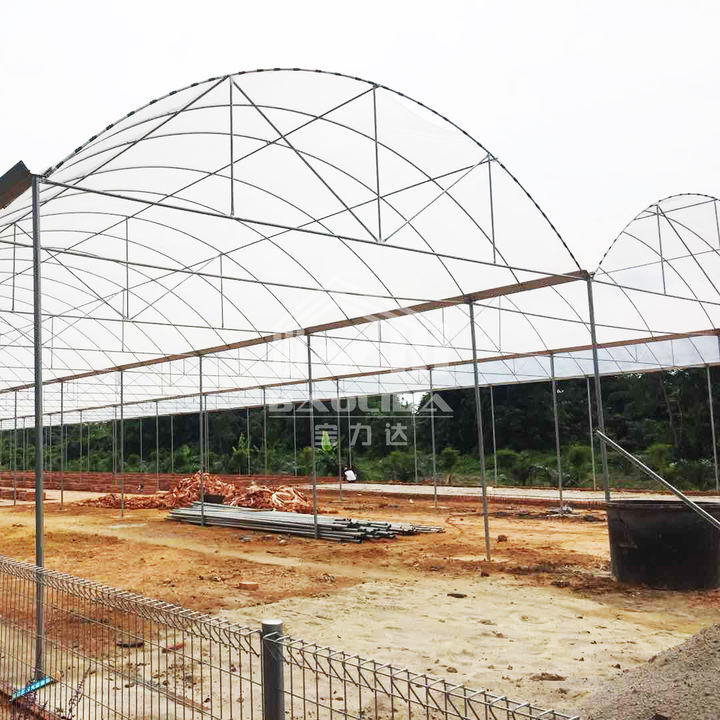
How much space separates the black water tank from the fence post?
745cm

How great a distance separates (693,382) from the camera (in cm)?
3266

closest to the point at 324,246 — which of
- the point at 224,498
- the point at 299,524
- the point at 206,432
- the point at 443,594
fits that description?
the point at 299,524

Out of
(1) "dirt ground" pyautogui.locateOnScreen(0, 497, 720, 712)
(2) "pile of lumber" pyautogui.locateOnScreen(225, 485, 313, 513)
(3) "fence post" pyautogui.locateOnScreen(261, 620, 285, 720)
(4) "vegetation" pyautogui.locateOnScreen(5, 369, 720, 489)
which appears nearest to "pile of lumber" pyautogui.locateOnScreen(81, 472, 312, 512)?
(2) "pile of lumber" pyautogui.locateOnScreen(225, 485, 313, 513)

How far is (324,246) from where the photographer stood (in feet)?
46.9

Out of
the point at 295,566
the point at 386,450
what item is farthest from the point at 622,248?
the point at 386,450

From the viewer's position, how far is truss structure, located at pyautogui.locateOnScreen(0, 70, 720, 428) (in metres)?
10.5

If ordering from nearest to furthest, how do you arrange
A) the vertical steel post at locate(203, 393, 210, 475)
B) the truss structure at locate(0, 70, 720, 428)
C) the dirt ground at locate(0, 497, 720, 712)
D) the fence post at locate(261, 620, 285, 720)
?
the fence post at locate(261, 620, 285, 720) < the dirt ground at locate(0, 497, 720, 712) < the truss structure at locate(0, 70, 720, 428) < the vertical steel post at locate(203, 393, 210, 475)

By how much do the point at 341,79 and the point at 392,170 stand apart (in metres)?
2.13

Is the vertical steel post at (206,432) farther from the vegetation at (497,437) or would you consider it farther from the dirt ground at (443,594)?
the dirt ground at (443,594)

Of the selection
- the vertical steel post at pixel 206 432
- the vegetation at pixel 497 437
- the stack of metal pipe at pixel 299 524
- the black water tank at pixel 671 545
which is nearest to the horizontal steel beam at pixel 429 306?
the black water tank at pixel 671 545

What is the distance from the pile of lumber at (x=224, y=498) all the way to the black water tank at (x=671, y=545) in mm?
13459

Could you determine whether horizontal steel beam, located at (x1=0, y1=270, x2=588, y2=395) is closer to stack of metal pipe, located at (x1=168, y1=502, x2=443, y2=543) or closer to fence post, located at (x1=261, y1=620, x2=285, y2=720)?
stack of metal pipe, located at (x1=168, y1=502, x2=443, y2=543)

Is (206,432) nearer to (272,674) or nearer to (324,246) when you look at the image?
(324,246)

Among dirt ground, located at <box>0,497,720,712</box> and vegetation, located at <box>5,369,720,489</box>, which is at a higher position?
vegetation, located at <box>5,369,720,489</box>
